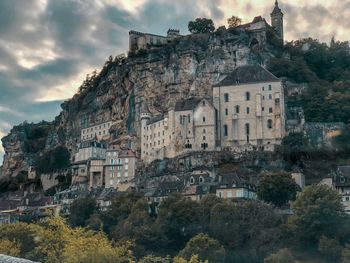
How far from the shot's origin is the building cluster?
86.4 m

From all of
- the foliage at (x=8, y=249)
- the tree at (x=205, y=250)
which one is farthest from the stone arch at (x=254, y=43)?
the foliage at (x=8, y=249)

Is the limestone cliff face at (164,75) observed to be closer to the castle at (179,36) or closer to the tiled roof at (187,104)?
the castle at (179,36)

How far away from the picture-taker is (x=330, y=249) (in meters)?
56.2

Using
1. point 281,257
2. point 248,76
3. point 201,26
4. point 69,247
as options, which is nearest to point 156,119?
point 248,76

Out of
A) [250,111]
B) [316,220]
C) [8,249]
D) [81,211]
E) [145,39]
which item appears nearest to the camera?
[8,249]

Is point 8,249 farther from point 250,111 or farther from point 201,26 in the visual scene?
point 201,26

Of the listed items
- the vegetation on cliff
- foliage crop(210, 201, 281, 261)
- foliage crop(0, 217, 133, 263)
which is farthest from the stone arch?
foliage crop(0, 217, 133, 263)

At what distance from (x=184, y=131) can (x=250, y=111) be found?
8980mm

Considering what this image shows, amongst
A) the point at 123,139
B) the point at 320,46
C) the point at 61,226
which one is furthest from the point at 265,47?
the point at 61,226

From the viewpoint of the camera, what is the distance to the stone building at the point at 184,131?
287 ft

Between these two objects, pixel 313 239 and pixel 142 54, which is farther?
pixel 142 54

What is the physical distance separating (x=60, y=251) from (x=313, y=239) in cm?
2725

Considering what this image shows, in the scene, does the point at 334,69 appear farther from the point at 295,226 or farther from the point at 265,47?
the point at 295,226

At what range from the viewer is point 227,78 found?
297ft
